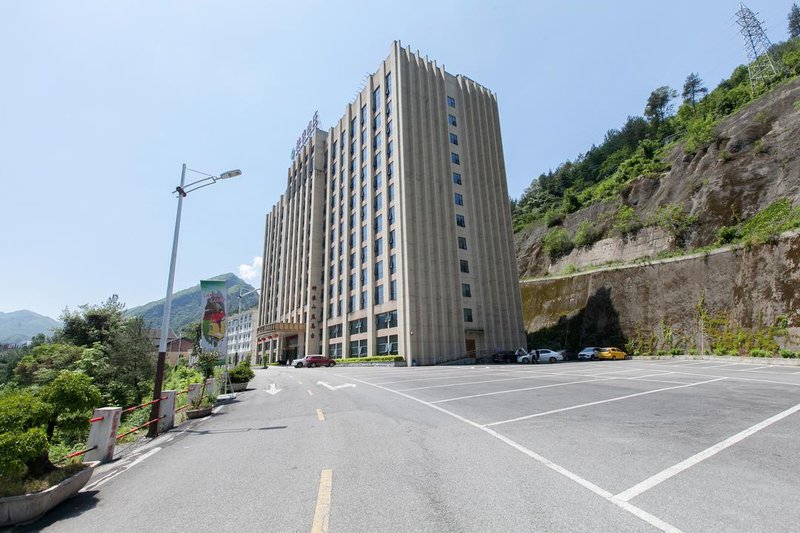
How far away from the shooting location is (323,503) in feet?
15.3

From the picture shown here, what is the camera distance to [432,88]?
172ft

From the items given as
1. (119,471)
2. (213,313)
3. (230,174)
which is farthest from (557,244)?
(119,471)

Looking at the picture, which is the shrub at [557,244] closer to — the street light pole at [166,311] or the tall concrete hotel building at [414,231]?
the tall concrete hotel building at [414,231]

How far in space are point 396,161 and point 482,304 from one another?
2074cm

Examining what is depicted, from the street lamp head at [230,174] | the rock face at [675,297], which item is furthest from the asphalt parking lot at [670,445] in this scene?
the rock face at [675,297]

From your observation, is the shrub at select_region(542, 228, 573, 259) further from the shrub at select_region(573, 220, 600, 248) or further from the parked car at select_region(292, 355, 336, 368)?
the parked car at select_region(292, 355, 336, 368)

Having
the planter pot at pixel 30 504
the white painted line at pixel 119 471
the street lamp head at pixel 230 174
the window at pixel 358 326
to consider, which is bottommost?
the white painted line at pixel 119 471

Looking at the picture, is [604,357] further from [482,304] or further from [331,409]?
[331,409]

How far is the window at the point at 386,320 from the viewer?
144 feet

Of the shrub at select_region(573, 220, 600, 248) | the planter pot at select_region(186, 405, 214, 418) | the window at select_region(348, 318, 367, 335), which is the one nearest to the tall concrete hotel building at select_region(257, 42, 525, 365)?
the window at select_region(348, 318, 367, 335)

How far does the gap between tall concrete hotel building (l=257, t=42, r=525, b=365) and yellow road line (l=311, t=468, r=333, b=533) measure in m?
35.5

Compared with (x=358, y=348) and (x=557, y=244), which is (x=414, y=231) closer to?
(x=358, y=348)

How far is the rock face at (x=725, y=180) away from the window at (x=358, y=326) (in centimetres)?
3301

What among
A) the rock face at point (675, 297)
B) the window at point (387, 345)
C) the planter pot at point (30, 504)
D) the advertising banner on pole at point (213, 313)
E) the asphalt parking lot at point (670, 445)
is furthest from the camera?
the window at point (387, 345)
